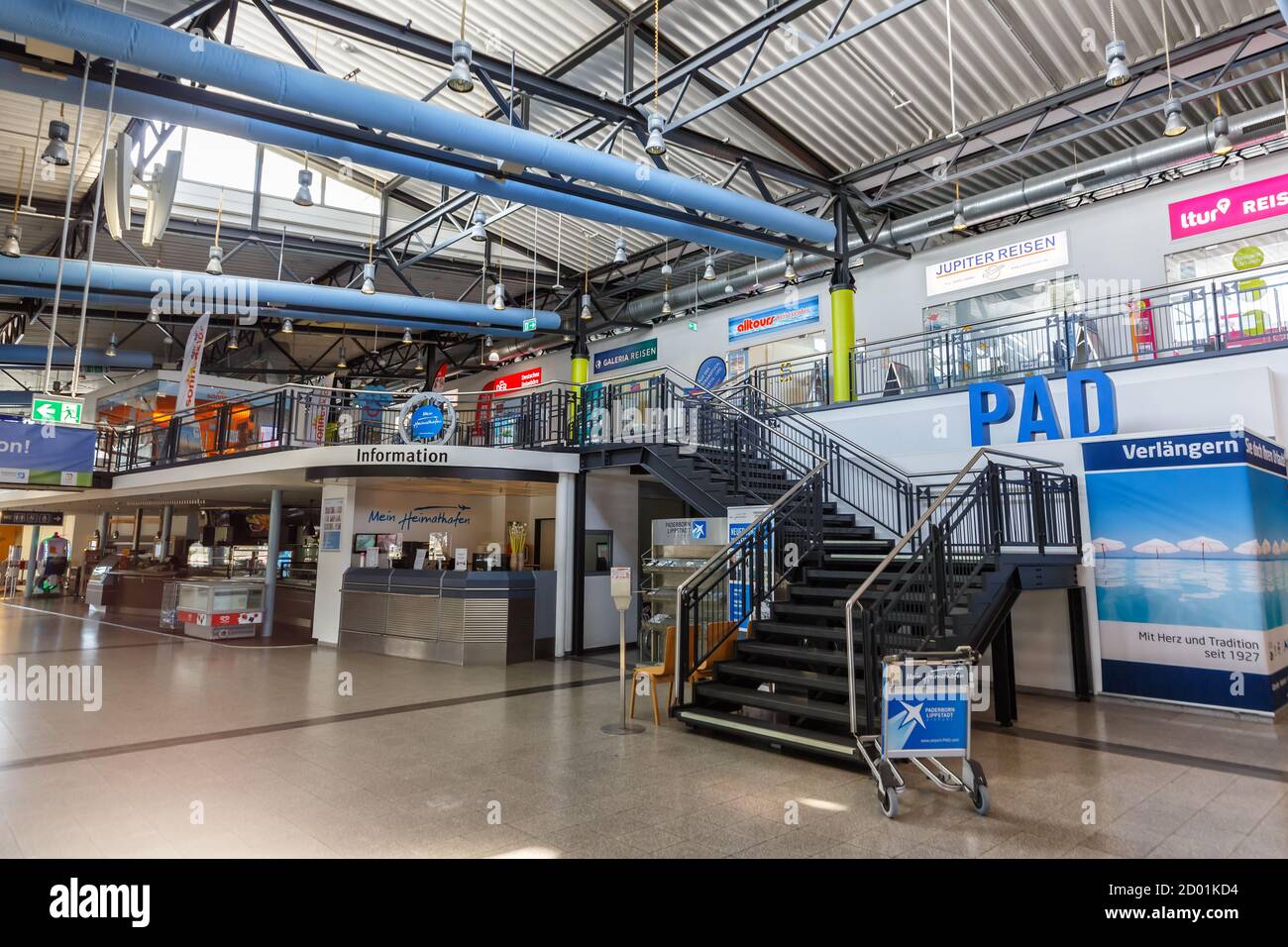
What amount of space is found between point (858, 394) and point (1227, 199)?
636 centimetres

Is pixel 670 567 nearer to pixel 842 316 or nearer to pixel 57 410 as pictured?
pixel 842 316

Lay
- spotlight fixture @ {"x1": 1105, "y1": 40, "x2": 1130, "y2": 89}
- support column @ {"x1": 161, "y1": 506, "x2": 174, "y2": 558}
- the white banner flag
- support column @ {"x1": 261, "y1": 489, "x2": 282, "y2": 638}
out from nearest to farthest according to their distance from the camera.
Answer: spotlight fixture @ {"x1": 1105, "y1": 40, "x2": 1130, "y2": 89}, support column @ {"x1": 261, "y1": 489, "x2": 282, "y2": 638}, the white banner flag, support column @ {"x1": 161, "y1": 506, "x2": 174, "y2": 558}

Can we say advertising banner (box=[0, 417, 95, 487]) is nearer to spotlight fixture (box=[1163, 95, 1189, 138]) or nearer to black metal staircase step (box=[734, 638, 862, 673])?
black metal staircase step (box=[734, 638, 862, 673])

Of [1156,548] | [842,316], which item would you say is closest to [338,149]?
[842,316]

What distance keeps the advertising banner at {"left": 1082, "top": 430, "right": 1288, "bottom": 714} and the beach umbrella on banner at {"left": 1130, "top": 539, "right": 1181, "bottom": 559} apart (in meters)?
0.01

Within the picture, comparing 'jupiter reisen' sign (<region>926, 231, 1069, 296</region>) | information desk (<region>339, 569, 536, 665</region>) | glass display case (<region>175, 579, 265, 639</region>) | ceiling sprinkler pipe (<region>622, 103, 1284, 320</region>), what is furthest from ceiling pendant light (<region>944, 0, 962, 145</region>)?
glass display case (<region>175, 579, 265, 639</region>)

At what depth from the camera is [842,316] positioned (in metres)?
13.3

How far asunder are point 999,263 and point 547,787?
42.9 feet

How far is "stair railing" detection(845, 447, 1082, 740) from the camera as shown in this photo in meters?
5.79

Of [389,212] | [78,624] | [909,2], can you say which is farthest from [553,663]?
[78,624]

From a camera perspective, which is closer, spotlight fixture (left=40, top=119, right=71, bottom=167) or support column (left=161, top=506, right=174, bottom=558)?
spotlight fixture (left=40, top=119, right=71, bottom=167)

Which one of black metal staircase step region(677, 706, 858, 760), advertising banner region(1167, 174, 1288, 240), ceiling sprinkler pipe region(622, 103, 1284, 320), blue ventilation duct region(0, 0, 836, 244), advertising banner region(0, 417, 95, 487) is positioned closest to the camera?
black metal staircase step region(677, 706, 858, 760)

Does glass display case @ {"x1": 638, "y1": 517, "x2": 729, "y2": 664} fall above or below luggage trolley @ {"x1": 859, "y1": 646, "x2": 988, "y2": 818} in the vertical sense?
above

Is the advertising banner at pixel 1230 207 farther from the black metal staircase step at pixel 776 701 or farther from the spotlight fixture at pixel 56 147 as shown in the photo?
the spotlight fixture at pixel 56 147
